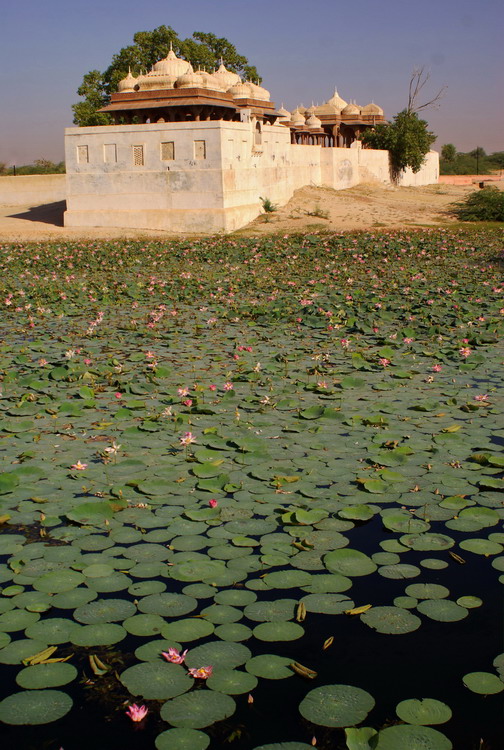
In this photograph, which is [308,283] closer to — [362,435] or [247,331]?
[247,331]

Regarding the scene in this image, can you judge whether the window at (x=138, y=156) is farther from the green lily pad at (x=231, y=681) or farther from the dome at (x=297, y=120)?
the green lily pad at (x=231, y=681)

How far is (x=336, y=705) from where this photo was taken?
2.10 metres

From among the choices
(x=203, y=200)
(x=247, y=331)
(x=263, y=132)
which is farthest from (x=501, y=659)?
(x=263, y=132)

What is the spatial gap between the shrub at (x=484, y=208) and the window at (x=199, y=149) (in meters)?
8.73

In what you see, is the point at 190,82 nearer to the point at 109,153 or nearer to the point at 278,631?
the point at 109,153

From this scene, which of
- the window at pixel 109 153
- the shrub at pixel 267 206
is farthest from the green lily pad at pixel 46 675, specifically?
the shrub at pixel 267 206

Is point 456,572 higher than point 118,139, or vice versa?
point 118,139

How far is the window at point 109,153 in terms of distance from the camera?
20172mm

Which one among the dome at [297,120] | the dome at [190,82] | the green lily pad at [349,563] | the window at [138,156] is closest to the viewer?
the green lily pad at [349,563]

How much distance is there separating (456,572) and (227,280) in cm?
882

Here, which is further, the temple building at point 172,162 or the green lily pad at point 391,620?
the temple building at point 172,162

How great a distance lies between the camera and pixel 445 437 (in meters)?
4.20

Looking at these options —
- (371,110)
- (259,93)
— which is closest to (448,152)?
(371,110)

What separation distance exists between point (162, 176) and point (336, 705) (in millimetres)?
19006
